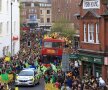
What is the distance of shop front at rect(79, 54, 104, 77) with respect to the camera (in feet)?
108

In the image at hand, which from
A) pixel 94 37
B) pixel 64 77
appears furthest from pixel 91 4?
pixel 64 77

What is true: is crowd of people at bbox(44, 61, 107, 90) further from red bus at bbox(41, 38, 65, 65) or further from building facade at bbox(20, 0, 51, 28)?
building facade at bbox(20, 0, 51, 28)

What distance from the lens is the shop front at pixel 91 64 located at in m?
32.8

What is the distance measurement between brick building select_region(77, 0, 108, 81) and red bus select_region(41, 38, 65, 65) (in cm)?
987

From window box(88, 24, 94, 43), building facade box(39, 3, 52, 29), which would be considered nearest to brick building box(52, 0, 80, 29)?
building facade box(39, 3, 52, 29)

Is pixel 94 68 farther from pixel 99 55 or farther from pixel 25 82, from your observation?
pixel 25 82

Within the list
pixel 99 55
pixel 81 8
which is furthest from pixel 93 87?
pixel 81 8

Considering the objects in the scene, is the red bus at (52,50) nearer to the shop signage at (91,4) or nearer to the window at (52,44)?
the window at (52,44)

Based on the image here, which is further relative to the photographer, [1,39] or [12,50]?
[12,50]

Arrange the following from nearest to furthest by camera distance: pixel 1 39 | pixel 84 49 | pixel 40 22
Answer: pixel 84 49
pixel 1 39
pixel 40 22

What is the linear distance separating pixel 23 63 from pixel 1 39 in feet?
37.6

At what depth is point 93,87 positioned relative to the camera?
91.6ft

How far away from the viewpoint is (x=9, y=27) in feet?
193

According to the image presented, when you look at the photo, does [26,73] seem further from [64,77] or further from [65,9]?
[65,9]
